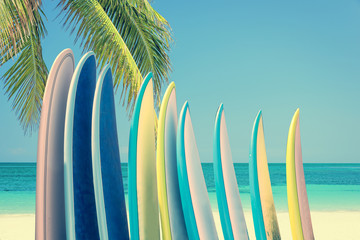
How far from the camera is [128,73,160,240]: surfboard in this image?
1.27 meters

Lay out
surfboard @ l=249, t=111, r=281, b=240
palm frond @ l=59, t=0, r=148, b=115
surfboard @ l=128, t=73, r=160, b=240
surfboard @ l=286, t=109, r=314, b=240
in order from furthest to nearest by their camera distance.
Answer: palm frond @ l=59, t=0, r=148, b=115
surfboard @ l=249, t=111, r=281, b=240
surfboard @ l=286, t=109, r=314, b=240
surfboard @ l=128, t=73, r=160, b=240

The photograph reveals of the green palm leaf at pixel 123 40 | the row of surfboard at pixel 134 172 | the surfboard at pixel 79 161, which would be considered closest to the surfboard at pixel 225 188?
the row of surfboard at pixel 134 172

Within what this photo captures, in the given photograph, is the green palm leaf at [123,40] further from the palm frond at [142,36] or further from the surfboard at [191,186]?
the surfboard at [191,186]

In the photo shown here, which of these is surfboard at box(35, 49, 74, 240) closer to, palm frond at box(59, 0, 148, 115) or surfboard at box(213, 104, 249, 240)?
surfboard at box(213, 104, 249, 240)

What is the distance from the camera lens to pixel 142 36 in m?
5.51

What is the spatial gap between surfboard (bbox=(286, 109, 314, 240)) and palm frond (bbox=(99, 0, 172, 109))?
3874 millimetres

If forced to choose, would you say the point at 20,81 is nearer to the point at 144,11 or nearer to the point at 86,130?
the point at 144,11

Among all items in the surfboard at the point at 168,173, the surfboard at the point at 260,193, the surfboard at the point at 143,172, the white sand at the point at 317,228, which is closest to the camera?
the surfboard at the point at 143,172

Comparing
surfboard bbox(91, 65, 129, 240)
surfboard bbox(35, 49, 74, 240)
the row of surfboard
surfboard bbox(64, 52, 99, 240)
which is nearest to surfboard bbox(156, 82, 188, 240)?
the row of surfboard

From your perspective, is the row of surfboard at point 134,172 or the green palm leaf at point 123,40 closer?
the row of surfboard at point 134,172

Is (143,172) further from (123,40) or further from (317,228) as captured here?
(317,228)

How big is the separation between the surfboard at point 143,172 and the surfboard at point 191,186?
140 millimetres

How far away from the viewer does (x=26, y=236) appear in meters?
6.66

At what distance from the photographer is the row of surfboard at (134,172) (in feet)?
3.56
